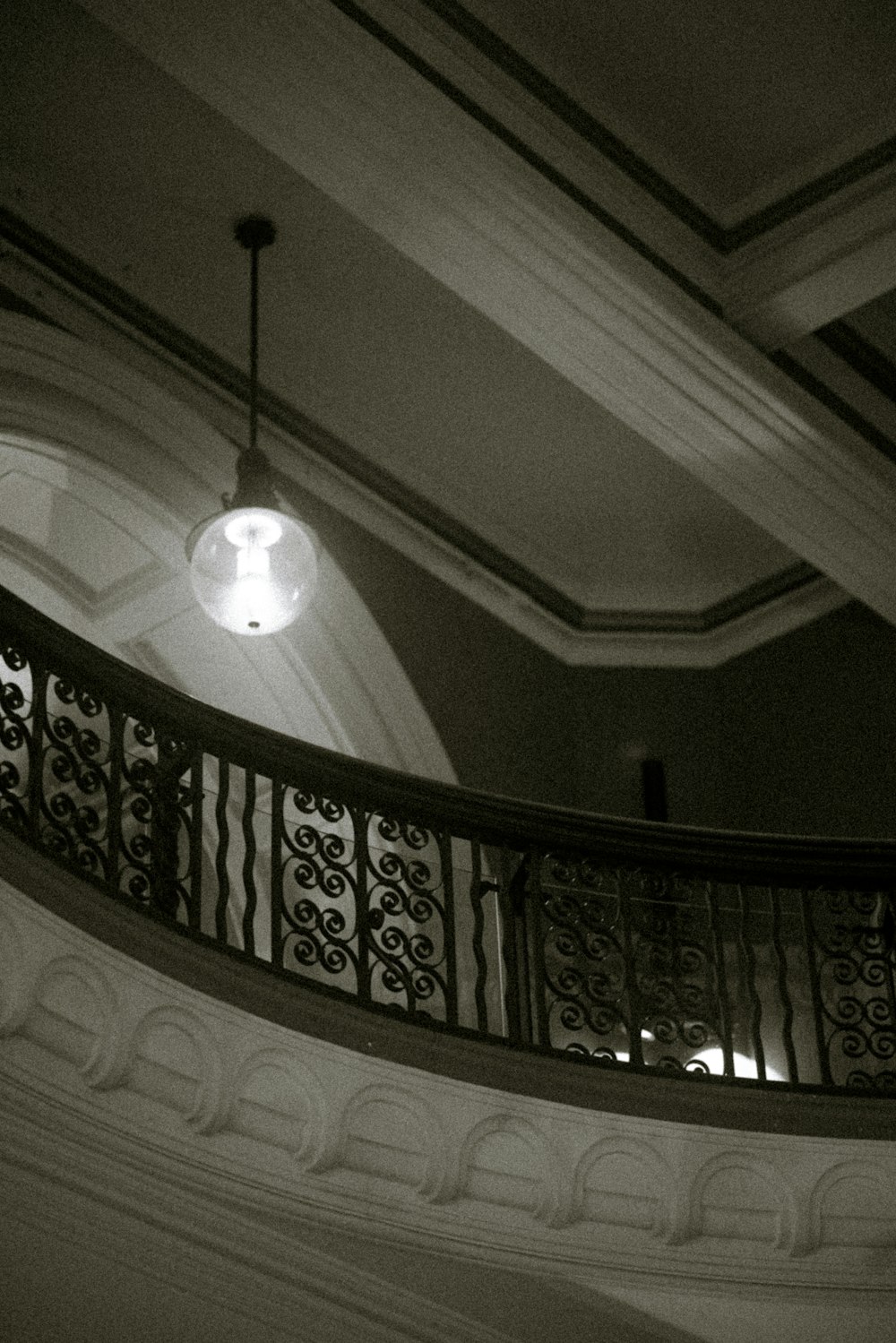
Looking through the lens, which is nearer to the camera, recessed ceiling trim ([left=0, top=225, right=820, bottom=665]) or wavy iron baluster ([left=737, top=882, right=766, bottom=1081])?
wavy iron baluster ([left=737, top=882, right=766, bottom=1081])

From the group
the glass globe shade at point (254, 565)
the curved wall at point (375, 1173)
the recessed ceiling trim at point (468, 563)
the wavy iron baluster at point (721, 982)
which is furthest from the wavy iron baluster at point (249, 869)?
the recessed ceiling trim at point (468, 563)

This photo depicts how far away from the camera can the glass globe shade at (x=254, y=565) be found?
8688mm

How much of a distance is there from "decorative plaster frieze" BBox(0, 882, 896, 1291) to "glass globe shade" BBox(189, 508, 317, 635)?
92.3 inches

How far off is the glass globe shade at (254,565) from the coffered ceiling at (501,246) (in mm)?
1312

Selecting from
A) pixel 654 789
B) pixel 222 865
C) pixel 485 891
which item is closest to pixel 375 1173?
pixel 222 865

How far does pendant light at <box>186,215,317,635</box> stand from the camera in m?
8.68

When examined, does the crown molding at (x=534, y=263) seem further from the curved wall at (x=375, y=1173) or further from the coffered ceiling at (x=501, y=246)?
the curved wall at (x=375, y=1173)

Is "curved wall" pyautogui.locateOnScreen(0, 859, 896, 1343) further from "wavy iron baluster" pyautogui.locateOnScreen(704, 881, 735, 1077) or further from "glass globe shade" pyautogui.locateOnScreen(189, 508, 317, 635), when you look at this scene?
"glass globe shade" pyautogui.locateOnScreen(189, 508, 317, 635)

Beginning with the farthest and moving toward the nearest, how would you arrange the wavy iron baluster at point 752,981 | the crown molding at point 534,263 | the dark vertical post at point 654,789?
the dark vertical post at point 654,789
the crown molding at point 534,263
the wavy iron baluster at point 752,981

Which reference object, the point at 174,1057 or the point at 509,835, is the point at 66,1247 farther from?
the point at 509,835

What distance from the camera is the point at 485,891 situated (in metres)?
7.69

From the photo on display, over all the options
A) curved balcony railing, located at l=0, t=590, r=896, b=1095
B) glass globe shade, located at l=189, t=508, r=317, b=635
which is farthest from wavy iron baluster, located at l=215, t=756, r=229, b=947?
glass globe shade, located at l=189, t=508, r=317, b=635

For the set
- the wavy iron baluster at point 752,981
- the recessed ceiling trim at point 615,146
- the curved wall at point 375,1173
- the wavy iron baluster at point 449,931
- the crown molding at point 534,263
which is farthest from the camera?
the recessed ceiling trim at point 615,146

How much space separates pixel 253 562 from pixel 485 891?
Answer: 1792 millimetres
